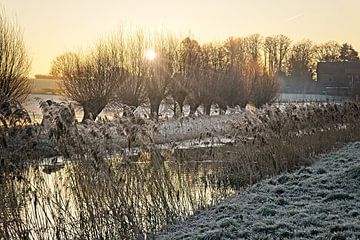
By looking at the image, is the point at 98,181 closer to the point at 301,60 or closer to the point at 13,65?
the point at 13,65

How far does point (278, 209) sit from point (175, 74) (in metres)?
24.9

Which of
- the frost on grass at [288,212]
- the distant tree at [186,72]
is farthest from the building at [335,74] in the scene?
→ the frost on grass at [288,212]

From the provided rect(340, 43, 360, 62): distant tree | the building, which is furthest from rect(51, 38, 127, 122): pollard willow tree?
rect(340, 43, 360, 62): distant tree

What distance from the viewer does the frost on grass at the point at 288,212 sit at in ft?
18.0

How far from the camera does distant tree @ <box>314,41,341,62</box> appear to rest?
7044 cm

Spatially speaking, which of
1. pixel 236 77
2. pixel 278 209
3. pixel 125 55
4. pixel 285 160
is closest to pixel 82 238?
pixel 278 209

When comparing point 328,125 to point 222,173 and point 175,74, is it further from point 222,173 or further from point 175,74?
point 175,74

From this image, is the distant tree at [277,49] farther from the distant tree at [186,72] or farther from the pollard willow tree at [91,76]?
the pollard willow tree at [91,76]

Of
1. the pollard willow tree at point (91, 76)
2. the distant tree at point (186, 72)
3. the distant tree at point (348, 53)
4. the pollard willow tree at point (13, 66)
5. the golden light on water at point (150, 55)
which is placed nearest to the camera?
the pollard willow tree at point (13, 66)

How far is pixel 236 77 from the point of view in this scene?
1336 inches

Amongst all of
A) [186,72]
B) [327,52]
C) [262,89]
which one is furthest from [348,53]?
[186,72]

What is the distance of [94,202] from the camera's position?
19.5 feet

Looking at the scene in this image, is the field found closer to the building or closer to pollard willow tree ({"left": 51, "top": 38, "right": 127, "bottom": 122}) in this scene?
pollard willow tree ({"left": 51, "top": 38, "right": 127, "bottom": 122})

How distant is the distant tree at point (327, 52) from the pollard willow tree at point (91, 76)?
49751mm
